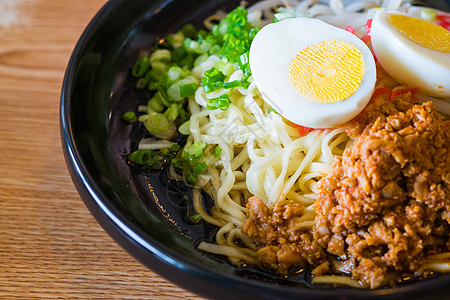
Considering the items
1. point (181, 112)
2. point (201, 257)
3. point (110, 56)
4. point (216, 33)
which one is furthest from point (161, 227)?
point (216, 33)

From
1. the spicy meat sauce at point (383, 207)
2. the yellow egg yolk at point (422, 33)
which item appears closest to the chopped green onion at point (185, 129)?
the spicy meat sauce at point (383, 207)

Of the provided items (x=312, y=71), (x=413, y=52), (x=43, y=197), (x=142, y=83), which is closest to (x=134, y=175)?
(x=43, y=197)

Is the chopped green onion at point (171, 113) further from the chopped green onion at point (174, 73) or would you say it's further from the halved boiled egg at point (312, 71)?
the halved boiled egg at point (312, 71)

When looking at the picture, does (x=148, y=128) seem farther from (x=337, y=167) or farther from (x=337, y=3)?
(x=337, y=3)

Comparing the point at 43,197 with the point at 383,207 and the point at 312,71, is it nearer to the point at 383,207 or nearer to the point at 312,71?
the point at 312,71

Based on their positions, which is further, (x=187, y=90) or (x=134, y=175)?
(x=187, y=90)

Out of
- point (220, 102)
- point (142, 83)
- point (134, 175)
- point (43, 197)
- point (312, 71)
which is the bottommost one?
point (43, 197)
